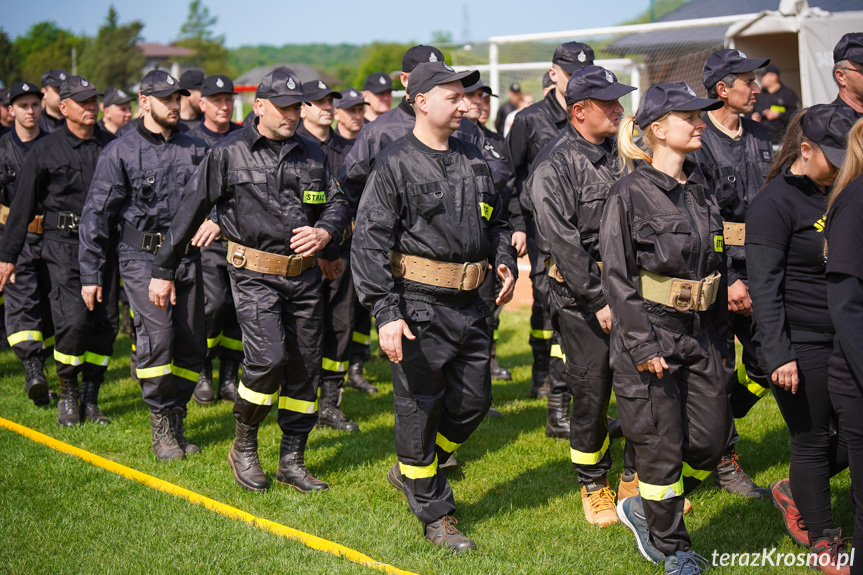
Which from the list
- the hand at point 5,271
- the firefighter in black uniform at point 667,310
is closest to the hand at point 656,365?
the firefighter in black uniform at point 667,310

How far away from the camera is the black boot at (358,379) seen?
8.09 m

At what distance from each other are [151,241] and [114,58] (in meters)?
65.6

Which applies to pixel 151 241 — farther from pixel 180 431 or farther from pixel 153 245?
pixel 180 431

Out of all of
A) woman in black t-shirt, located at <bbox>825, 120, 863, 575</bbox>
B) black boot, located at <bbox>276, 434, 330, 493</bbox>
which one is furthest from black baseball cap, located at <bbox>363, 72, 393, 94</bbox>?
woman in black t-shirt, located at <bbox>825, 120, 863, 575</bbox>

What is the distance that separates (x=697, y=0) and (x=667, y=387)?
636 inches

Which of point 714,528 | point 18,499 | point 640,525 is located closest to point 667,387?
point 640,525

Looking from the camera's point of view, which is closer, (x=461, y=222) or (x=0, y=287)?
(x=461, y=222)

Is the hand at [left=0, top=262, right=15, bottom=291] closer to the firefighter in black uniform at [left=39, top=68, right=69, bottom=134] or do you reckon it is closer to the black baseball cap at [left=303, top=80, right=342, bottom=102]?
the firefighter in black uniform at [left=39, top=68, right=69, bottom=134]

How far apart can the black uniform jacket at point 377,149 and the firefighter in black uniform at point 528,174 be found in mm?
361

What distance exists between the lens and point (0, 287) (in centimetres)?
681

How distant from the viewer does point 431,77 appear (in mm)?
4512

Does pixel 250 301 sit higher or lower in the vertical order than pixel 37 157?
lower

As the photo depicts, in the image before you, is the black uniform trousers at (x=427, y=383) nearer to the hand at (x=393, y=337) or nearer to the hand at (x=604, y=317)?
the hand at (x=393, y=337)

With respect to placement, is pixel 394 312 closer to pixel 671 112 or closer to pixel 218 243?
pixel 671 112
